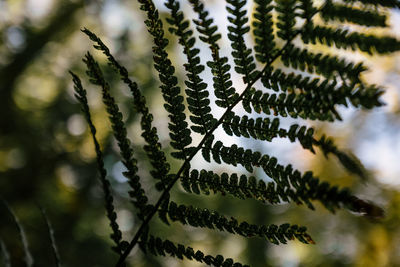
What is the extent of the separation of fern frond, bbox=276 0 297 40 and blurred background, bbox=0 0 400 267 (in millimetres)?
3532

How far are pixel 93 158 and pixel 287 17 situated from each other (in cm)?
539

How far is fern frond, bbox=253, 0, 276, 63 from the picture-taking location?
68cm

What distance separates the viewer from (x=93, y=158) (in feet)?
18.5

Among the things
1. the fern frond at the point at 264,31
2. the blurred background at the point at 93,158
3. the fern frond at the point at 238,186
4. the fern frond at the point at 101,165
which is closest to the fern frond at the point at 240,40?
the fern frond at the point at 264,31

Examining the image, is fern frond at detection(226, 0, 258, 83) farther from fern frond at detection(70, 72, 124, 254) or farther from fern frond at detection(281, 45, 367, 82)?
fern frond at detection(70, 72, 124, 254)

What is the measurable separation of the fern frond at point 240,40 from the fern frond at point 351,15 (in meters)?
0.17

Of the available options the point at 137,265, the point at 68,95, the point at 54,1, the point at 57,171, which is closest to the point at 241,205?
the point at 137,265

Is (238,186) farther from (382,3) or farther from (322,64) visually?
(382,3)

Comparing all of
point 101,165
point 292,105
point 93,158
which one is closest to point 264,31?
point 292,105

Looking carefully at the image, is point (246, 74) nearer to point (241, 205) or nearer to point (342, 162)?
point (342, 162)

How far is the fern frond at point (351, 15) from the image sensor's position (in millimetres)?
629

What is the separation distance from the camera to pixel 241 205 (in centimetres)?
560

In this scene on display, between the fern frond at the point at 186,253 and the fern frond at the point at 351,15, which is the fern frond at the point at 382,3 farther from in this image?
the fern frond at the point at 186,253

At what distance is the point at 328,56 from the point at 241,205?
517cm
